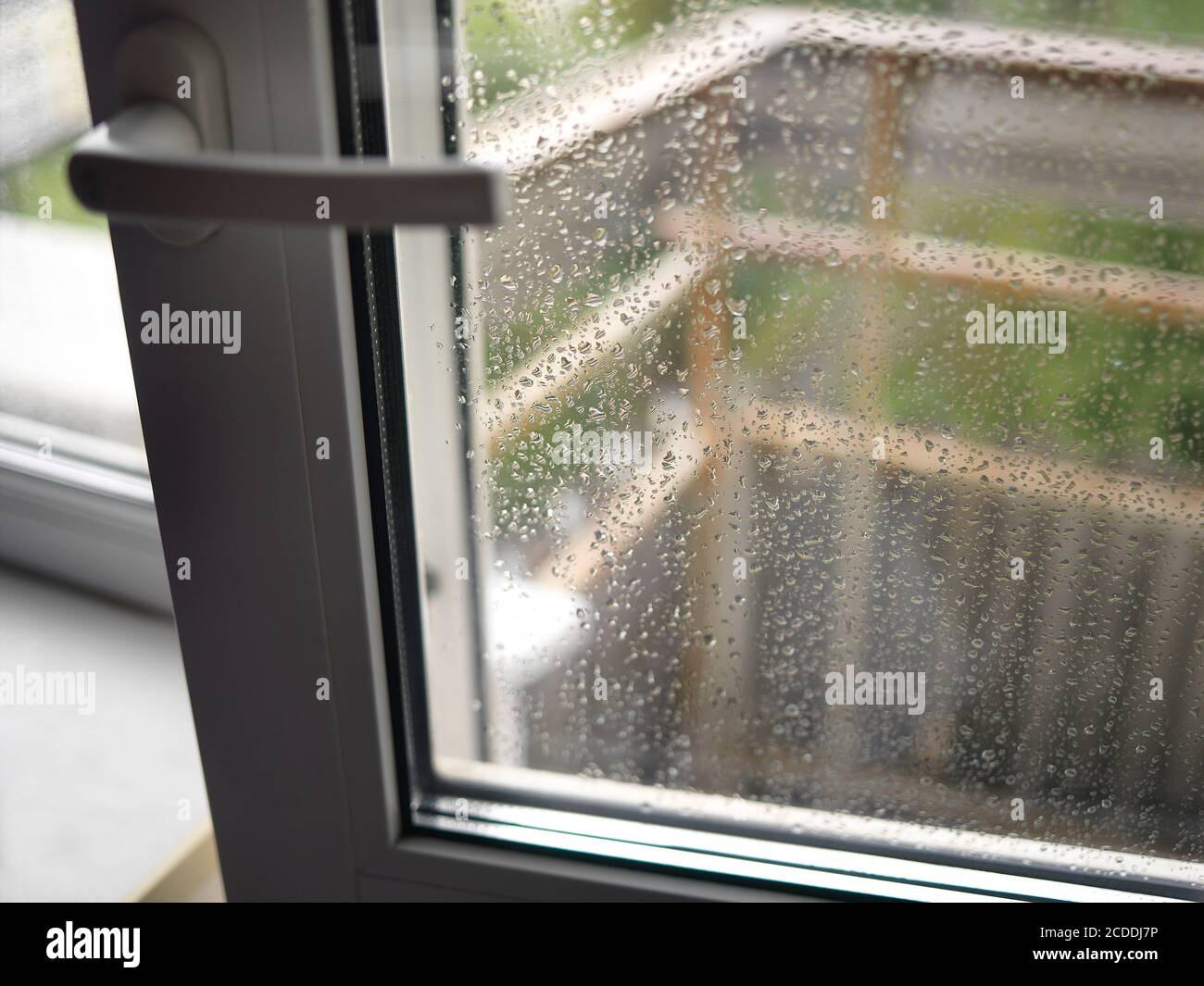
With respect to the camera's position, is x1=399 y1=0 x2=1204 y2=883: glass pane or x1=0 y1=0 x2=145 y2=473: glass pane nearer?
x1=399 y1=0 x2=1204 y2=883: glass pane

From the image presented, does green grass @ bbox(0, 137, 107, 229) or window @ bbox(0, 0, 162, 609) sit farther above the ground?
green grass @ bbox(0, 137, 107, 229)

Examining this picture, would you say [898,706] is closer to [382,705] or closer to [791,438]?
[791,438]

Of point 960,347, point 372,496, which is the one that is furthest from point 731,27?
point 372,496

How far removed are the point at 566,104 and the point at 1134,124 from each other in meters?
0.25

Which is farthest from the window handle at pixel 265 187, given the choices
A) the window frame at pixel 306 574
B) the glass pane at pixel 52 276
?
the glass pane at pixel 52 276

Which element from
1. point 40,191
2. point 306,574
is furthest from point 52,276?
point 306,574

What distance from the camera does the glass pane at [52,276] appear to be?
748 mm

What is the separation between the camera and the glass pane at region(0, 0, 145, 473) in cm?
75

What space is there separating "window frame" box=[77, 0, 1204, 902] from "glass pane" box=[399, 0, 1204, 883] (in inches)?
1.4

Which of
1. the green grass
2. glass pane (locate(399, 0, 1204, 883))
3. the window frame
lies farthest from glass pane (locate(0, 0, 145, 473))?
glass pane (locate(399, 0, 1204, 883))

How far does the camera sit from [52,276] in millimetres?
856

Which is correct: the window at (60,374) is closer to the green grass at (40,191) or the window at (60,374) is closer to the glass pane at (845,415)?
the green grass at (40,191)

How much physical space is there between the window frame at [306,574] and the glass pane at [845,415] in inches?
1.4

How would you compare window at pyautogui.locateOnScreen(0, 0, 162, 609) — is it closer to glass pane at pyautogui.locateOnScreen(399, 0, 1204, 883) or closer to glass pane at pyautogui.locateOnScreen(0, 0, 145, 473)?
glass pane at pyautogui.locateOnScreen(0, 0, 145, 473)
